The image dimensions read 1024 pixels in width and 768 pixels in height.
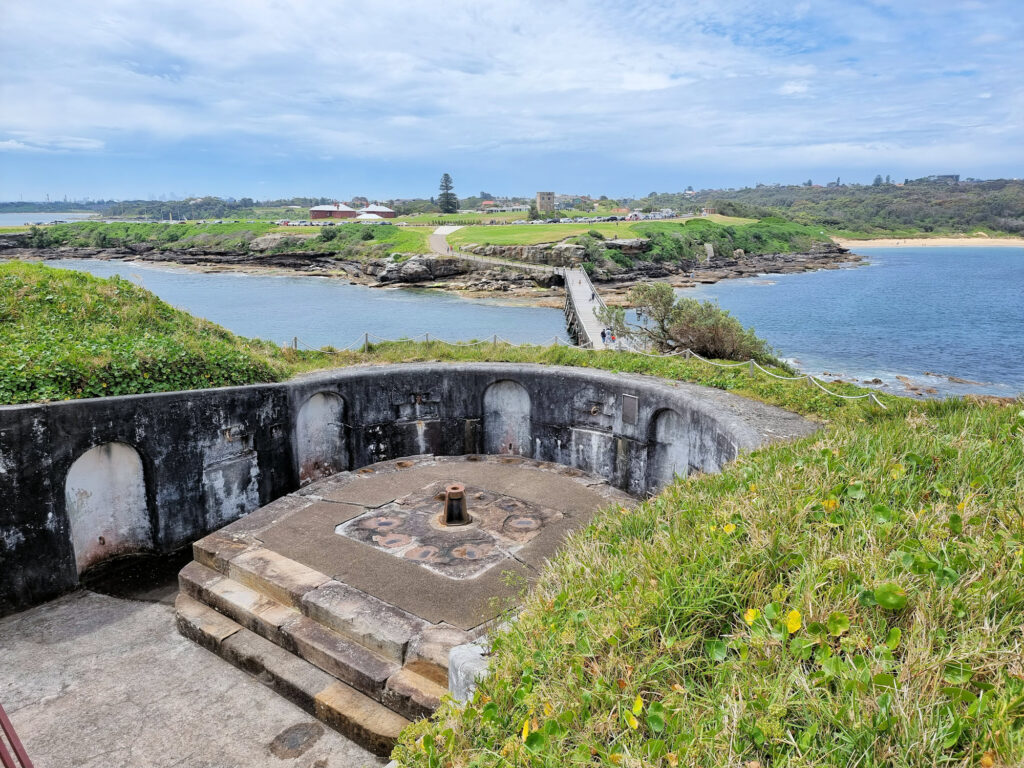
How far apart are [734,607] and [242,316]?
47.0m

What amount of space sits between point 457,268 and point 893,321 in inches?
1466

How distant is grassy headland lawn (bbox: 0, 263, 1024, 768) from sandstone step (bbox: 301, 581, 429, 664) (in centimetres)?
209

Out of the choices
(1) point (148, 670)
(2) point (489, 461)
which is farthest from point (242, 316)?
(1) point (148, 670)

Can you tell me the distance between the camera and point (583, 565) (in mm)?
4535

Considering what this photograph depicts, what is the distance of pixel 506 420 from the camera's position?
12.3 meters

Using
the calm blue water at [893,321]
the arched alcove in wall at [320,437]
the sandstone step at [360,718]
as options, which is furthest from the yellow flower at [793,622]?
the calm blue water at [893,321]

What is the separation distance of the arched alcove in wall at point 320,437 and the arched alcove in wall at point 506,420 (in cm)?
261

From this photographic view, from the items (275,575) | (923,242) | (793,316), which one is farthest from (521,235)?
(923,242)

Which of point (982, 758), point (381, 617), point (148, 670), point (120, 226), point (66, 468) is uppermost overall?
point (120, 226)

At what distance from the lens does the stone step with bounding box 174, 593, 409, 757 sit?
5680 millimetres

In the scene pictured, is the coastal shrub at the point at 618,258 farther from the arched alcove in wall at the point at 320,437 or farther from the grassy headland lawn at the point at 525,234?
the arched alcove in wall at the point at 320,437

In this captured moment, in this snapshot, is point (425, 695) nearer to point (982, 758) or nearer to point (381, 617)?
point (381, 617)

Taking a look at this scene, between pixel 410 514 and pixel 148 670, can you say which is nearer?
pixel 148 670

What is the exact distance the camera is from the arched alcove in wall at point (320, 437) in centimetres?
1098
